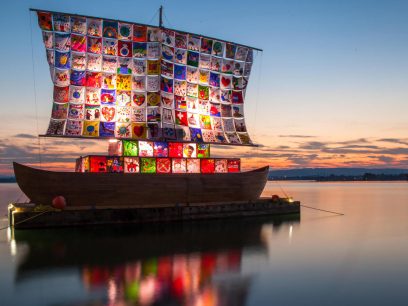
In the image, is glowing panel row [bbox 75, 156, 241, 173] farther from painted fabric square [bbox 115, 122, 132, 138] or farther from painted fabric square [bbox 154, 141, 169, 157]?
painted fabric square [bbox 115, 122, 132, 138]

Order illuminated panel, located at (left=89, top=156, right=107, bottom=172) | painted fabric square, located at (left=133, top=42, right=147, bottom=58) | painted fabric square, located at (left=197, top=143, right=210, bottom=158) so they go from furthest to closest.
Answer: painted fabric square, located at (left=197, top=143, right=210, bottom=158) → painted fabric square, located at (left=133, top=42, right=147, bottom=58) → illuminated panel, located at (left=89, top=156, right=107, bottom=172)

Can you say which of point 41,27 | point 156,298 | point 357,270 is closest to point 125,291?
point 156,298

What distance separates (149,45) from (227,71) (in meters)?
6.80

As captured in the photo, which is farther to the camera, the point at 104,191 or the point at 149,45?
the point at 149,45

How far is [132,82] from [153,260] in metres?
14.8

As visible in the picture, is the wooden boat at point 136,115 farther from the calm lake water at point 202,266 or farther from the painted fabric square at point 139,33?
the calm lake water at point 202,266

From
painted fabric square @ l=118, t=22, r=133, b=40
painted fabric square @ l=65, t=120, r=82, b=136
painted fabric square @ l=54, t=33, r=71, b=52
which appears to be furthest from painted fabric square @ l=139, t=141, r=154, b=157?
painted fabric square @ l=54, t=33, r=71, b=52

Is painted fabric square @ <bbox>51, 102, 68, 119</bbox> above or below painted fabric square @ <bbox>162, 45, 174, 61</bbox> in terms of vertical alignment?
below

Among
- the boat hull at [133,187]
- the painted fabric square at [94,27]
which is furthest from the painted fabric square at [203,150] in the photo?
the painted fabric square at [94,27]

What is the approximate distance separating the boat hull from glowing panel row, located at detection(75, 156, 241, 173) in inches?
32.2

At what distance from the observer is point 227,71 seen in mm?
33000

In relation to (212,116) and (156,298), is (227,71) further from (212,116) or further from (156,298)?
(156,298)

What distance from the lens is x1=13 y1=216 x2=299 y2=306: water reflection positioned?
12026 millimetres

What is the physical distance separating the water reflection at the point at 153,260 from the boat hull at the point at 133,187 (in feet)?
6.68
